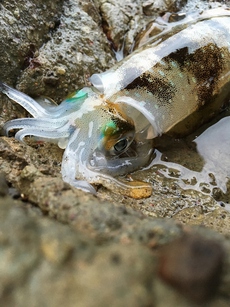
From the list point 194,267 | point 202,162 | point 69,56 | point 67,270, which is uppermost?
point 194,267

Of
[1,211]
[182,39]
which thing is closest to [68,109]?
[182,39]

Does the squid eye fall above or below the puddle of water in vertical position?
above

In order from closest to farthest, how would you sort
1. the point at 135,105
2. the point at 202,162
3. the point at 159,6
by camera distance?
the point at 135,105
the point at 202,162
the point at 159,6

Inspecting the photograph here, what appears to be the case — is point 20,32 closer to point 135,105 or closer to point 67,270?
point 135,105

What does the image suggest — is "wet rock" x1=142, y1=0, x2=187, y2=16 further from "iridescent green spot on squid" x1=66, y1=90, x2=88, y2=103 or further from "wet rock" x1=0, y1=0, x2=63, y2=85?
"iridescent green spot on squid" x1=66, y1=90, x2=88, y2=103

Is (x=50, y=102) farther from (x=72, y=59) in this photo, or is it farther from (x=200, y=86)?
(x=200, y=86)

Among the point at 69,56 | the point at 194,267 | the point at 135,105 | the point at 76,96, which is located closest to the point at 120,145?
the point at 135,105

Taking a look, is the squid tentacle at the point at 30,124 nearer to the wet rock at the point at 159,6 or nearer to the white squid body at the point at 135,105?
the white squid body at the point at 135,105

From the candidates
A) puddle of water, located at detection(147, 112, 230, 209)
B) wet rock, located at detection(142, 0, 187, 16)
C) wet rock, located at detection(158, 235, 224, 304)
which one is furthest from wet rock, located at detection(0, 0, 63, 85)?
wet rock, located at detection(158, 235, 224, 304)
